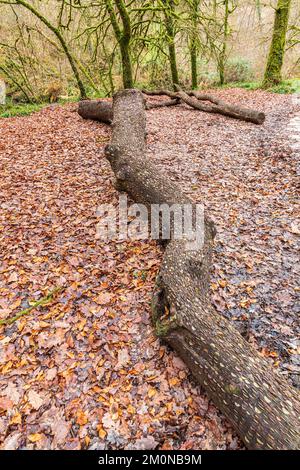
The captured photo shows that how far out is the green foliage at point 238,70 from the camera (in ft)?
54.0

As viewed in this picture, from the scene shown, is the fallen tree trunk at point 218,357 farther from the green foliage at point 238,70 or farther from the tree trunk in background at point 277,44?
the green foliage at point 238,70

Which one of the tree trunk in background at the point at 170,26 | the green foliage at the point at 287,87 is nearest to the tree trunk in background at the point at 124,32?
the tree trunk in background at the point at 170,26

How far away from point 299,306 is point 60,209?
409cm

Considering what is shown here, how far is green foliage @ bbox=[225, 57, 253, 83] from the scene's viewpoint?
1645cm

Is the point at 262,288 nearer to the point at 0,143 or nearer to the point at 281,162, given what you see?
the point at 281,162

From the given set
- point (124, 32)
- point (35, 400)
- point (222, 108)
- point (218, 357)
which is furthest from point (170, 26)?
point (35, 400)

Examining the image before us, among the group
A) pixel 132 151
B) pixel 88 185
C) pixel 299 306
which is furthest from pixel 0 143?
pixel 299 306

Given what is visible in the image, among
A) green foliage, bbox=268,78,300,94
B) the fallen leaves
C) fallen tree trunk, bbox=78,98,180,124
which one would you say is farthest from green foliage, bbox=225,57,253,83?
the fallen leaves

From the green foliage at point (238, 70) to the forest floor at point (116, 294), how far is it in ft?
40.0

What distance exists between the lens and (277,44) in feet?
40.0

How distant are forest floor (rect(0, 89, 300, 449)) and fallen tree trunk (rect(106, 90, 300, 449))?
0.27 meters

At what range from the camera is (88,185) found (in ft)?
18.5

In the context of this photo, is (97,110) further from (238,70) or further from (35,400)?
(238,70)

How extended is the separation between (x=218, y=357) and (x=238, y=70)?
61.1 feet
